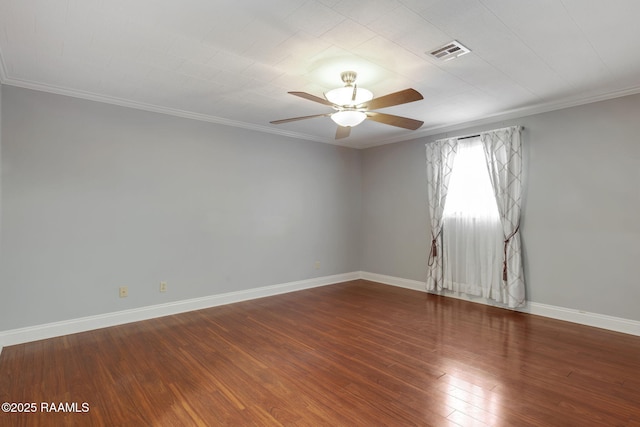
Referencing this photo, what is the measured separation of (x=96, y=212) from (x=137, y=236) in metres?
0.50

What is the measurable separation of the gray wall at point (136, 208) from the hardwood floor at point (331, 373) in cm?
55

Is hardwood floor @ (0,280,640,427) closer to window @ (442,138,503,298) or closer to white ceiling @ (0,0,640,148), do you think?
window @ (442,138,503,298)

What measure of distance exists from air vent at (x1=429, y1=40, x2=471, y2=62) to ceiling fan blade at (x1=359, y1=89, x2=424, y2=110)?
0.42m

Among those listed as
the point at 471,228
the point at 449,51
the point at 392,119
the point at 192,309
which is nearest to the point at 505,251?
the point at 471,228

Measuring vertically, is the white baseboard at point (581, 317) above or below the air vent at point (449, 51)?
below

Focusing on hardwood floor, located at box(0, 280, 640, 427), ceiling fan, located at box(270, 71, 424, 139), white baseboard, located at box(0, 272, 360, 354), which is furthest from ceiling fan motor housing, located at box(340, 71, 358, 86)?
white baseboard, located at box(0, 272, 360, 354)

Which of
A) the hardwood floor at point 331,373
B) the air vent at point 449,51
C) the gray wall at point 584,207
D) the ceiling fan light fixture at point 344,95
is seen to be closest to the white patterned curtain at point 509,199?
the gray wall at point 584,207

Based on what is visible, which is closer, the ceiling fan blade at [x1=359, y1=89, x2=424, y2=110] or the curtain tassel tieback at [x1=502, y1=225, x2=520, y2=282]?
the ceiling fan blade at [x1=359, y1=89, x2=424, y2=110]

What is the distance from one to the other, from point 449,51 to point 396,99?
0.56 m

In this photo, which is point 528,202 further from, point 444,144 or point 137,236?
point 137,236

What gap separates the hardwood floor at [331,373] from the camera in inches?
81.2

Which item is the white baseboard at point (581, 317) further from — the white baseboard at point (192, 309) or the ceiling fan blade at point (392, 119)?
the ceiling fan blade at point (392, 119)

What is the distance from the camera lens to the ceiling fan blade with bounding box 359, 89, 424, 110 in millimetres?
2430

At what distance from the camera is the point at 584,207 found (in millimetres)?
3742
